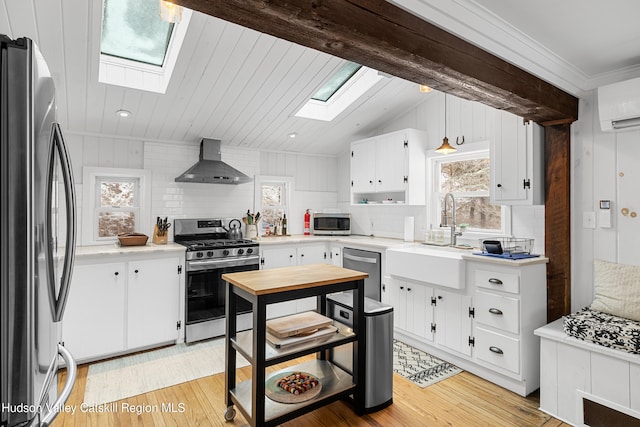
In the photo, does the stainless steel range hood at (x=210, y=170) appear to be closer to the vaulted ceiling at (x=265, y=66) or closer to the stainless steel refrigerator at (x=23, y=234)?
the vaulted ceiling at (x=265, y=66)

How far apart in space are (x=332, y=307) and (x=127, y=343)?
6.80 feet

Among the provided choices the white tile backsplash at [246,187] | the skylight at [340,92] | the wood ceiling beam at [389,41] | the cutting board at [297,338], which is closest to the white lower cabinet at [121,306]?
the white tile backsplash at [246,187]

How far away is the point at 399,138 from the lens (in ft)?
13.4

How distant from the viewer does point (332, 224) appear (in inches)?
193

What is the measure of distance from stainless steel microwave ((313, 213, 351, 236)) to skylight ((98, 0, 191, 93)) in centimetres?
261

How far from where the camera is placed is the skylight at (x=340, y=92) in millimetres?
3770

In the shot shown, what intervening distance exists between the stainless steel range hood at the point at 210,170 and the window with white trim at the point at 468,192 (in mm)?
2311

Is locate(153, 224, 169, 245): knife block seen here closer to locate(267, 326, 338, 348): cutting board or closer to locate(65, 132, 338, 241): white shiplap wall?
locate(65, 132, 338, 241): white shiplap wall

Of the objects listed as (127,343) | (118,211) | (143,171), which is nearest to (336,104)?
(143,171)

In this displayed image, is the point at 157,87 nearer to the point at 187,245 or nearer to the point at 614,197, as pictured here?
the point at 187,245

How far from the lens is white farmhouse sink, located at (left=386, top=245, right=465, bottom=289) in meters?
2.87

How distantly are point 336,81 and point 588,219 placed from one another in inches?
111

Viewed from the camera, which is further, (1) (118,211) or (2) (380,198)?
(2) (380,198)

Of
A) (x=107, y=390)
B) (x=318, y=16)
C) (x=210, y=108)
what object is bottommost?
(x=107, y=390)
